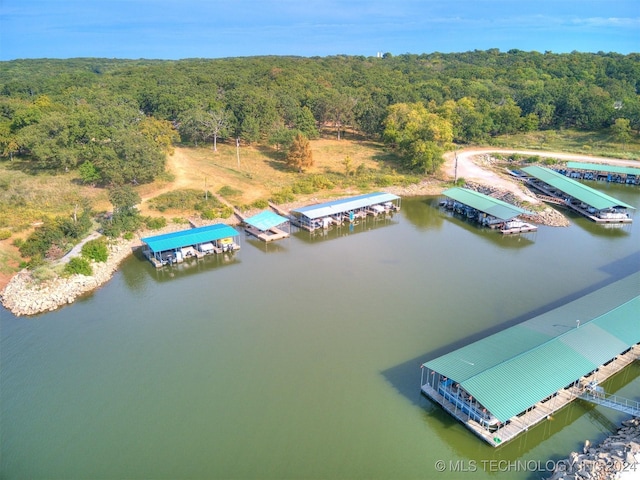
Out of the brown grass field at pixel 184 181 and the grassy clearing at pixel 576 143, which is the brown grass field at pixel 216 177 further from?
the grassy clearing at pixel 576 143

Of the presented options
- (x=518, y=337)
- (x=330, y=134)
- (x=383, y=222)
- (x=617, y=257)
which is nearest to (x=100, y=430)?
(x=518, y=337)

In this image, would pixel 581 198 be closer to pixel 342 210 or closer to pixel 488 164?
pixel 488 164

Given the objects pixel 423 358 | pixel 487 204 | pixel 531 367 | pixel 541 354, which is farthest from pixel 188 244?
pixel 487 204

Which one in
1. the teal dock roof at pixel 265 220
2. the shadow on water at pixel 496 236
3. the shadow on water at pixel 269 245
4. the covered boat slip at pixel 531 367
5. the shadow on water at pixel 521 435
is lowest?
the shadow on water at pixel 521 435

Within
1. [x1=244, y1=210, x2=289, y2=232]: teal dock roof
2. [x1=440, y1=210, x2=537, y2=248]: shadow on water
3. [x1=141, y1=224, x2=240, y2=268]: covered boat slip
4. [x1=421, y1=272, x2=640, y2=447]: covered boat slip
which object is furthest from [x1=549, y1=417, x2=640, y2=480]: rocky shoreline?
[x1=244, y1=210, x2=289, y2=232]: teal dock roof

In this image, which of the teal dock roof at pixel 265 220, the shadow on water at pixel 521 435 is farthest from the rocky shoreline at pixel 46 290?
the shadow on water at pixel 521 435
